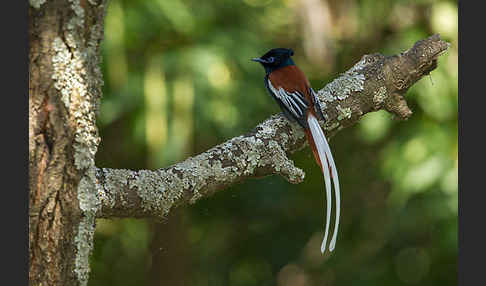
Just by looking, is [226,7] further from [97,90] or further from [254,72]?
[97,90]

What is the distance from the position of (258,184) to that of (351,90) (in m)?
3.85

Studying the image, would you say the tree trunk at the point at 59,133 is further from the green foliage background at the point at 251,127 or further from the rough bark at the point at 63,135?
the green foliage background at the point at 251,127

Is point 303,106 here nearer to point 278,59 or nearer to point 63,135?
point 278,59

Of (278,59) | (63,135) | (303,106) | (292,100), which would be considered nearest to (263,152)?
(303,106)

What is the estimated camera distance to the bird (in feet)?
9.93

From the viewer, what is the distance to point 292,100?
3.50m

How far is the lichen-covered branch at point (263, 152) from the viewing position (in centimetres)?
245

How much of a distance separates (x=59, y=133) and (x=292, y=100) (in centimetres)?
178

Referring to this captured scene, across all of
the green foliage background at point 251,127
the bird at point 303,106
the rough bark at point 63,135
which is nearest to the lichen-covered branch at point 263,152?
the bird at point 303,106

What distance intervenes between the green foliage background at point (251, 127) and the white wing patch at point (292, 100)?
6.39 feet

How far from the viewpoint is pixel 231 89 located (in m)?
5.89

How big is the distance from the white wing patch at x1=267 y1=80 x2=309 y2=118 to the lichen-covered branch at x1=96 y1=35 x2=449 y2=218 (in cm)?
9

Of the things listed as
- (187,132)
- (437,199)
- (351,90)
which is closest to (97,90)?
(351,90)

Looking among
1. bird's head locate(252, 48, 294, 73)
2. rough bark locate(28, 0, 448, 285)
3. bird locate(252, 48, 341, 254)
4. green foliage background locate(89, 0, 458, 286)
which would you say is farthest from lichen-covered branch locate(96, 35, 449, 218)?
green foliage background locate(89, 0, 458, 286)
